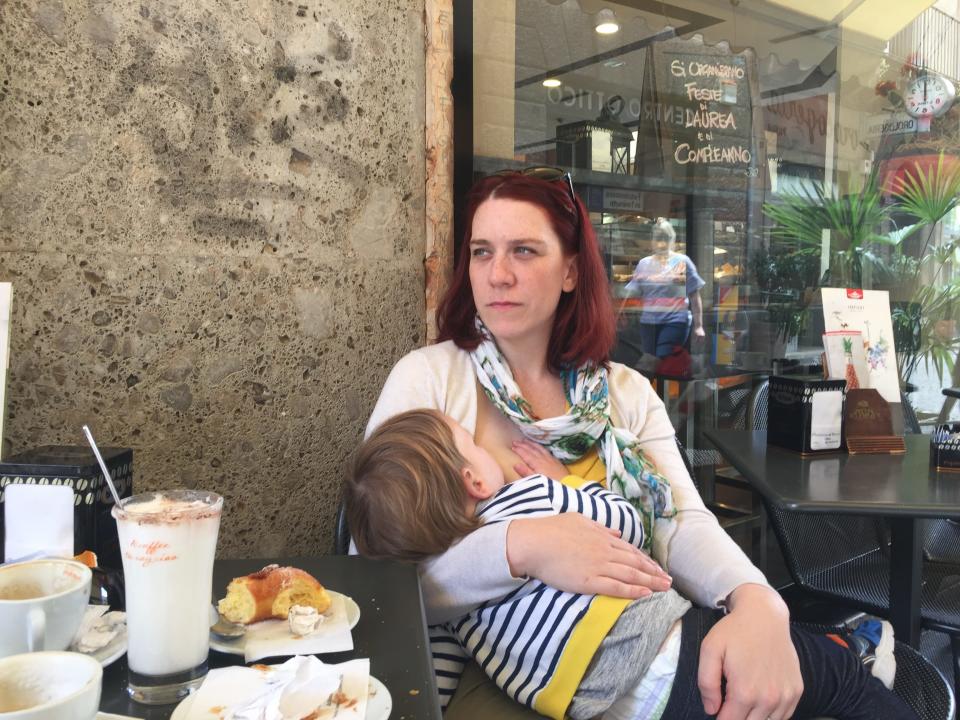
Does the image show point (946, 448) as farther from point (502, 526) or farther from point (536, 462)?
point (502, 526)

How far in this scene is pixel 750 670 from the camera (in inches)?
51.4

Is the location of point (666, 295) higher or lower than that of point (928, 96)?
lower

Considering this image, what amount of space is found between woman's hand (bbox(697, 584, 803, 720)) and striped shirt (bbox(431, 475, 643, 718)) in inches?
7.1

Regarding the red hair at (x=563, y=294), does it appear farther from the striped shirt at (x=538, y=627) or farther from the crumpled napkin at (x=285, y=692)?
the crumpled napkin at (x=285, y=692)

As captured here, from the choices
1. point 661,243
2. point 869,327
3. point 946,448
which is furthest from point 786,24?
point 946,448

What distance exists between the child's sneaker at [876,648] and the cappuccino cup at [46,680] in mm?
1348

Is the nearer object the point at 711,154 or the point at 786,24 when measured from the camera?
the point at 711,154

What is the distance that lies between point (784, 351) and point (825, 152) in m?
0.90

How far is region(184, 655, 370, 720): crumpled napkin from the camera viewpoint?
31.7 inches

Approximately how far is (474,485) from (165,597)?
73 cm

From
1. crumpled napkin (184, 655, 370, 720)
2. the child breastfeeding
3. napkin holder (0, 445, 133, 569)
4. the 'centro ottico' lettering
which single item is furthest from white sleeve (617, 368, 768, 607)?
the 'centro ottico' lettering

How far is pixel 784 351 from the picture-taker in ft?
10.4

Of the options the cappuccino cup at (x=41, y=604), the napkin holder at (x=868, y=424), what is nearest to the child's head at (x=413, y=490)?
the cappuccino cup at (x=41, y=604)

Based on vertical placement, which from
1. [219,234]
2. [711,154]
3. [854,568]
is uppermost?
[711,154]
